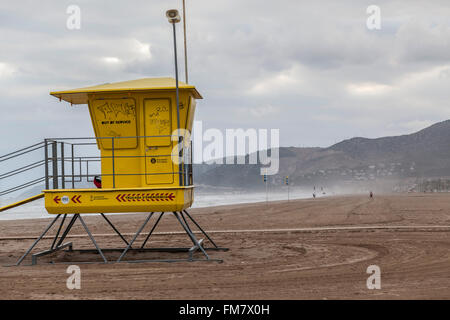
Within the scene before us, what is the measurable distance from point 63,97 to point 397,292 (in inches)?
356

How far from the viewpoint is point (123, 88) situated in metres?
12.6

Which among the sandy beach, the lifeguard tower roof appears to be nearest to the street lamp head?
the lifeguard tower roof

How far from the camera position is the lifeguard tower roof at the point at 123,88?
12570 mm

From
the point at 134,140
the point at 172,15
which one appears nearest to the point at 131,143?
the point at 134,140

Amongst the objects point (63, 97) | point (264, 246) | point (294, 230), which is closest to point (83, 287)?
point (63, 97)

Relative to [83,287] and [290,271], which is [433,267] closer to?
[290,271]

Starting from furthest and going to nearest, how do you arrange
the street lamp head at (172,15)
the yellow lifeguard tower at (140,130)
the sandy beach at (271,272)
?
the yellow lifeguard tower at (140,130)
the street lamp head at (172,15)
the sandy beach at (271,272)

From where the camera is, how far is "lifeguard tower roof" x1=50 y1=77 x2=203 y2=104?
12.6 m

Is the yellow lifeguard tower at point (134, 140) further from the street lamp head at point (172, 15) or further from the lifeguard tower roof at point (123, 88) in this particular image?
the street lamp head at point (172, 15)

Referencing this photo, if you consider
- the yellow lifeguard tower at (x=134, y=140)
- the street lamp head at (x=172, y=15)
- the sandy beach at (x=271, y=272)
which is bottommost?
the sandy beach at (x=271, y=272)

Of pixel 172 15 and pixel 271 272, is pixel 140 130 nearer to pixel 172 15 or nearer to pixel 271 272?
pixel 172 15

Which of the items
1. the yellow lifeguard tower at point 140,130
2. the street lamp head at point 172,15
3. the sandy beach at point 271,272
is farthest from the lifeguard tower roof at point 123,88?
the sandy beach at point 271,272

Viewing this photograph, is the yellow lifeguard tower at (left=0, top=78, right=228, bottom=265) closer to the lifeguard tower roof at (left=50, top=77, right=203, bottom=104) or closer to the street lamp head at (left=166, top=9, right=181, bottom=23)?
the lifeguard tower roof at (left=50, top=77, right=203, bottom=104)

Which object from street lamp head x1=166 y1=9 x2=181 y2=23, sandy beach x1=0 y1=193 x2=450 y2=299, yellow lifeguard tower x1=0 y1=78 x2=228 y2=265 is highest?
street lamp head x1=166 y1=9 x2=181 y2=23
